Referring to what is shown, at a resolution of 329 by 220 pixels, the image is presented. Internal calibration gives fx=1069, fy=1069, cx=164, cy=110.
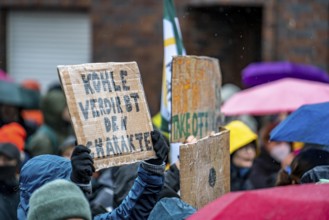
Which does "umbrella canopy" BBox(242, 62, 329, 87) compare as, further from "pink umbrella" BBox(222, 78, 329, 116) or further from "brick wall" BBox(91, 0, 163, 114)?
"brick wall" BBox(91, 0, 163, 114)

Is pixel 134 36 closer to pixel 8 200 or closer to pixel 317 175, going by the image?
pixel 8 200

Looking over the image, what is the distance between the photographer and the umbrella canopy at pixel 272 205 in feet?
12.7

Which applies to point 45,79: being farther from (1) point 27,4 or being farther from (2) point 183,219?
(2) point 183,219

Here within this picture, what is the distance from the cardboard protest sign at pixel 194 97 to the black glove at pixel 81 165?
112 centimetres

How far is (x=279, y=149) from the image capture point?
8.62 meters

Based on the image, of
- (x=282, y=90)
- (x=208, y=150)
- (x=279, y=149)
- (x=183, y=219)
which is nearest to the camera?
(x=183, y=219)

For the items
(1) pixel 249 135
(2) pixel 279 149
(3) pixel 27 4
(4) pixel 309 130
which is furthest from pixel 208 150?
(3) pixel 27 4

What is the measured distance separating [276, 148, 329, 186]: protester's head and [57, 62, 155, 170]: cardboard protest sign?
4.75 ft

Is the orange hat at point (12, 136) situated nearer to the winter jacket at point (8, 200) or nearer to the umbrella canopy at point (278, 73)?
the winter jacket at point (8, 200)

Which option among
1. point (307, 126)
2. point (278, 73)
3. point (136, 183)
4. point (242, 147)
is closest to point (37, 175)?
point (136, 183)

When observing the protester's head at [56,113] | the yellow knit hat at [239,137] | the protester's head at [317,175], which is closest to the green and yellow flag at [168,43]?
the yellow knit hat at [239,137]

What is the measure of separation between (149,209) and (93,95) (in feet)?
2.08

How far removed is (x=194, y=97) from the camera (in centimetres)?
614

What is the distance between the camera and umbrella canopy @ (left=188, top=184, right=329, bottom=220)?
387cm
